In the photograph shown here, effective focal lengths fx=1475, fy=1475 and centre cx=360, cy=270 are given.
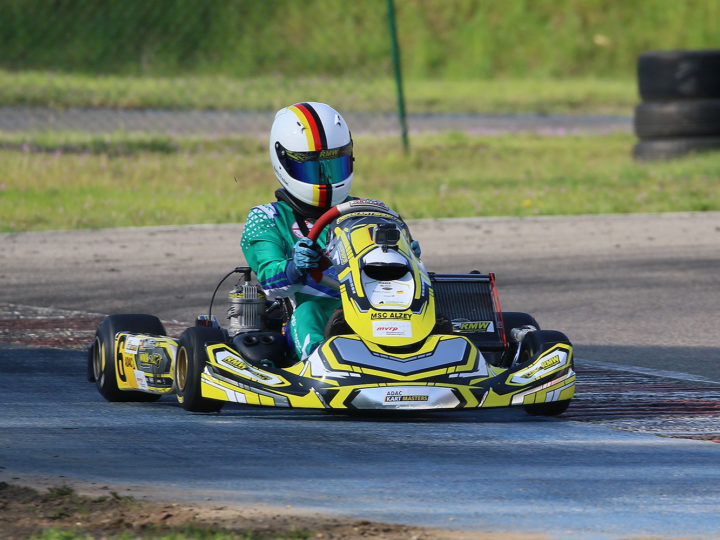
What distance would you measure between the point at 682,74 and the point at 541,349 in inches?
533

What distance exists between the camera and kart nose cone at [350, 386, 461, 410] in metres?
5.60

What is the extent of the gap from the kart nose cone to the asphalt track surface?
0.11m

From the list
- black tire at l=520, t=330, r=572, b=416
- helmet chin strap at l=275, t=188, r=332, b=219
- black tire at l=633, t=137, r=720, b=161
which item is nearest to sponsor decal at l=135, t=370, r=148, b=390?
helmet chin strap at l=275, t=188, r=332, b=219

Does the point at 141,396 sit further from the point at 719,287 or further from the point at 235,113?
the point at 235,113

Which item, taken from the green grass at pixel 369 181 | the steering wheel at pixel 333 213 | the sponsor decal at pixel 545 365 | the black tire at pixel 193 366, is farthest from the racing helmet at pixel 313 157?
the green grass at pixel 369 181

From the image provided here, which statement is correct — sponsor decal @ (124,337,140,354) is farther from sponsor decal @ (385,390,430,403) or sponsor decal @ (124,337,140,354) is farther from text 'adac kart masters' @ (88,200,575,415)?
sponsor decal @ (385,390,430,403)

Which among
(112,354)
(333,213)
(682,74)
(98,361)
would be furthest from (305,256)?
(682,74)

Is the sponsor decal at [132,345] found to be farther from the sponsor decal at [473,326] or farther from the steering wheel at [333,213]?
the sponsor decal at [473,326]

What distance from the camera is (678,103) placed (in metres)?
19.0

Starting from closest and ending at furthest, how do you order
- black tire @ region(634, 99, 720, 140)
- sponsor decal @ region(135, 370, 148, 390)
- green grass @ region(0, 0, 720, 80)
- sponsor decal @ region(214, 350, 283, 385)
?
sponsor decal @ region(214, 350, 283, 385), sponsor decal @ region(135, 370, 148, 390), black tire @ region(634, 99, 720, 140), green grass @ region(0, 0, 720, 80)

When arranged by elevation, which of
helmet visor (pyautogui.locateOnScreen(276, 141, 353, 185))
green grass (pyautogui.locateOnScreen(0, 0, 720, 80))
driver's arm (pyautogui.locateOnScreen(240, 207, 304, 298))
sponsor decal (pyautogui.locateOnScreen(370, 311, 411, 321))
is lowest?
sponsor decal (pyautogui.locateOnScreen(370, 311, 411, 321))

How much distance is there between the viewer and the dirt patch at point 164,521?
3.96 metres

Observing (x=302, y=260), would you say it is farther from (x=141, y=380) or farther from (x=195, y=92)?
(x=195, y=92)

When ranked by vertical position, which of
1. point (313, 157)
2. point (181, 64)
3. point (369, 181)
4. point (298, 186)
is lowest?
point (369, 181)
